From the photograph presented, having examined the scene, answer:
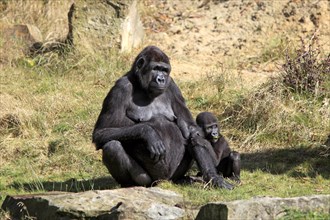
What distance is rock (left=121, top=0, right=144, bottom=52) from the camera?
14820mm

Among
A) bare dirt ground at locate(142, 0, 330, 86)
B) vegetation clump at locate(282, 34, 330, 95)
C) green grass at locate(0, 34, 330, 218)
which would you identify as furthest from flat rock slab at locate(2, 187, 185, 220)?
bare dirt ground at locate(142, 0, 330, 86)

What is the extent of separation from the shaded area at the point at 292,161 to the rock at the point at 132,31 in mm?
4705

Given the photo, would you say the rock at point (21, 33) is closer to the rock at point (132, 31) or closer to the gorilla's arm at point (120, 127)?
the rock at point (132, 31)

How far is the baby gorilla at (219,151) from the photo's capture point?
30.7 feet

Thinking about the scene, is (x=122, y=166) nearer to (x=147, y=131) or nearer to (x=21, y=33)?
(x=147, y=131)

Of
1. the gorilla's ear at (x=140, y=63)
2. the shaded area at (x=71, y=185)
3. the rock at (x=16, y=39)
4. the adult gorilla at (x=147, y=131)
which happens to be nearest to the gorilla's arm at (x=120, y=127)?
the adult gorilla at (x=147, y=131)

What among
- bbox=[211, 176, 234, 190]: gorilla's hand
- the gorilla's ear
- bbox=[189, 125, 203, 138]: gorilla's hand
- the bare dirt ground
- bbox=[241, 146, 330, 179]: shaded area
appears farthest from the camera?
the bare dirt ground

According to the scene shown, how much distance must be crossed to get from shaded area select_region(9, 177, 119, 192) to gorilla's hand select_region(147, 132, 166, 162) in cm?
80

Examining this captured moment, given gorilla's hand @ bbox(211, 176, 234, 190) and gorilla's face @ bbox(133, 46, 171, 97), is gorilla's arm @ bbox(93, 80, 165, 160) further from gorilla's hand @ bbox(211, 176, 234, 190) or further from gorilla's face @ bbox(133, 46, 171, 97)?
gorilla's hand @ bbox(211, 176, 234, 190)

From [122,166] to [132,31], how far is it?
22.5 feet

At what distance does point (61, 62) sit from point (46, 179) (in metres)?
4.61

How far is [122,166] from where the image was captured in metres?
8.66

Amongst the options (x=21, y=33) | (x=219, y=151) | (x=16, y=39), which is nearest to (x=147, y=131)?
(x=219, y=151)

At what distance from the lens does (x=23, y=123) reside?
11.6 m
